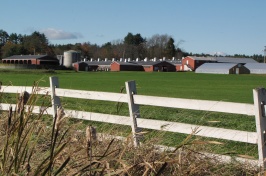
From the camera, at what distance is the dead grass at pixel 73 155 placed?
203 cm

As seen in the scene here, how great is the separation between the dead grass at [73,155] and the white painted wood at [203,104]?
A: 185cm

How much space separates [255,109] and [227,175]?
89.2 inches

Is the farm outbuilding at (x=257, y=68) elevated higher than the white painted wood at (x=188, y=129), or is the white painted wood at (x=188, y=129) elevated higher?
the white painted wood at (x=188, y=129)

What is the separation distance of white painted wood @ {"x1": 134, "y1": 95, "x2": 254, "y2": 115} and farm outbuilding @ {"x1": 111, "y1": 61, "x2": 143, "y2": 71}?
130 metres

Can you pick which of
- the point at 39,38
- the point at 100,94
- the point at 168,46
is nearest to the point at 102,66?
the point at 39,38

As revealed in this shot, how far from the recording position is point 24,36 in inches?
7160

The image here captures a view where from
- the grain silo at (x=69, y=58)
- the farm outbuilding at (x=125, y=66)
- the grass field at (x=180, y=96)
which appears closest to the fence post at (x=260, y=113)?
the grass field at (x=180, y=96)

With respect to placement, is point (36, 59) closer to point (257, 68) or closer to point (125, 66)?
point (125, 66)

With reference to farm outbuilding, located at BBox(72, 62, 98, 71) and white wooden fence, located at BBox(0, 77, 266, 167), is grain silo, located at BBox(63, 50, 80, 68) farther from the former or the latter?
white wooden fence, located at BBox(0, 77, 266, 167)

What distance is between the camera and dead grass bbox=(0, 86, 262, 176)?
2.03 meters

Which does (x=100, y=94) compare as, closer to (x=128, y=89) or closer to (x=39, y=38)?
(x=128, y=89)

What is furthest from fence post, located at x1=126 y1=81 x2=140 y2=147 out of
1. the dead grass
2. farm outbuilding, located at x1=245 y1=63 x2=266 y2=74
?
farm outbuilding, located at x1=245 y1=63 x2=266 y2=74

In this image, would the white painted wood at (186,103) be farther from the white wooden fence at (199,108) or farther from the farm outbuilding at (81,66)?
the farm outbuilding at (81,66)

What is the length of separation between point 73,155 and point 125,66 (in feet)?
448
